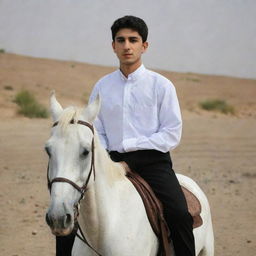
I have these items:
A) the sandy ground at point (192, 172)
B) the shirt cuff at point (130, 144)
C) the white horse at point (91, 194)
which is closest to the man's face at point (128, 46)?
the shirt cuff at point (130, 144)

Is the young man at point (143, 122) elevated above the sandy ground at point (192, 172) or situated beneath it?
elevated above

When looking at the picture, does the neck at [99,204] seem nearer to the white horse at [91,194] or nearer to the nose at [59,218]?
the white horse at [91,194]

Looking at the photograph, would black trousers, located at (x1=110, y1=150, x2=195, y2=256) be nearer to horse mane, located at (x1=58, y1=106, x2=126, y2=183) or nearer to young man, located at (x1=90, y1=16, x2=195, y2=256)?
young man, located at (x1=90, y1=16, x2=195, y2=256)

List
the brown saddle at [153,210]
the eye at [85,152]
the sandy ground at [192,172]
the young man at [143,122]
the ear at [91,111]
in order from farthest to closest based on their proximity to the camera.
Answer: the sandy ground at [192,172] → the young man at [143,122] → the brown saddle at [153,210] → the ear at [91,111] → the eye at [85,152]

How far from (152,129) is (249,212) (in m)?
5.24

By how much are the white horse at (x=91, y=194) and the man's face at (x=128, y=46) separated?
0.70 m

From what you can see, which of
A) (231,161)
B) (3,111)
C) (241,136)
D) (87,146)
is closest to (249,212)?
(231,161)

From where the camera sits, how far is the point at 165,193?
384 centimetres

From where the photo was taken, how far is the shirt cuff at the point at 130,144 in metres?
3.79

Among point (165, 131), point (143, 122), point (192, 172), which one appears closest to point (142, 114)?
point (143, 122)

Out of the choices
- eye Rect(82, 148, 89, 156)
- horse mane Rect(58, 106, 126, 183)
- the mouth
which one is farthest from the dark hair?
eye Rect(82, 148, 89, 156)

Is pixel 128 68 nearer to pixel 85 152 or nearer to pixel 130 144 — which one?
pixel 130 144

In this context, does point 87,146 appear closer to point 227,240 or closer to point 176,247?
point 176,247

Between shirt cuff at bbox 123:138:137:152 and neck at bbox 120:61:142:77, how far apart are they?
1.57 feet
